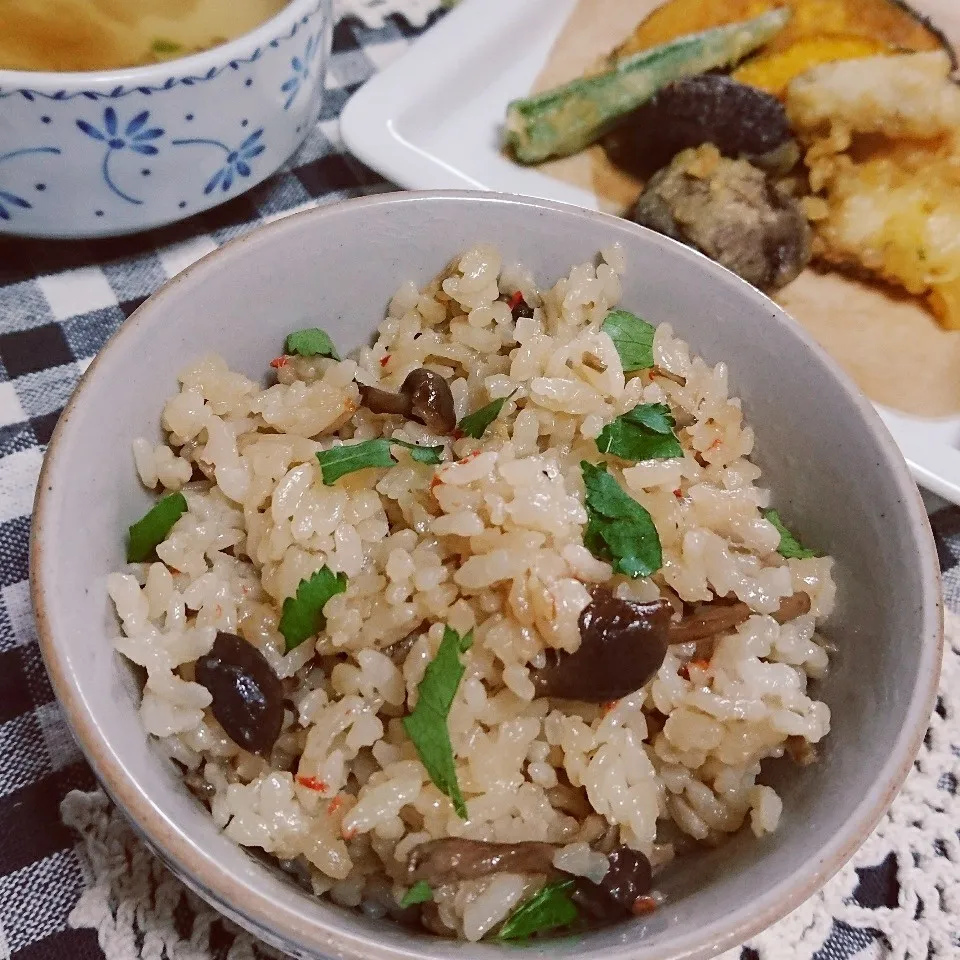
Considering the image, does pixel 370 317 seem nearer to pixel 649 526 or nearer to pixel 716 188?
pixel 649 526

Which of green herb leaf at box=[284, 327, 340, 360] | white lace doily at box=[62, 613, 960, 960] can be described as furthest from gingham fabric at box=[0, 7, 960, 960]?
green herb leaf at box=[284, 327, 340, 360]

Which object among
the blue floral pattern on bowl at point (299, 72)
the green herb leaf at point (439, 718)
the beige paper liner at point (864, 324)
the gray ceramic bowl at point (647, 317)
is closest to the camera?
the gray ceramic bowl at point (647, 317)

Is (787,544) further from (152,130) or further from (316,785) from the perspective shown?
(152,130)

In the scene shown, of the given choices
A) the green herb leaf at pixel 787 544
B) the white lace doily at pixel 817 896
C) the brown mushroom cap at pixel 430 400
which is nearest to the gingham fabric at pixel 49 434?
the white lace doily at pixel 817 896

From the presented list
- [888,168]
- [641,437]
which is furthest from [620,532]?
[888,168]

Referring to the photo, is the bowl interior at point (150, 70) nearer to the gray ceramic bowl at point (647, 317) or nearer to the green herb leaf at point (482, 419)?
the gray ceramic bowl at point (647, 317)

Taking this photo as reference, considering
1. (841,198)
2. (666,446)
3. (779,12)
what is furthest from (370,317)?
(779,12)

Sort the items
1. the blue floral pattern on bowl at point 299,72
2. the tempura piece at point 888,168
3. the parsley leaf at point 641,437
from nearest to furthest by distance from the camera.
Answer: the parsley leaf at point 641,437, the blue floral pattern on bowl at point 299,72, the tempura piece at point 888,168

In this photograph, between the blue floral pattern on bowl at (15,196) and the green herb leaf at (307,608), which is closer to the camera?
the green herb leaf at (307,608)

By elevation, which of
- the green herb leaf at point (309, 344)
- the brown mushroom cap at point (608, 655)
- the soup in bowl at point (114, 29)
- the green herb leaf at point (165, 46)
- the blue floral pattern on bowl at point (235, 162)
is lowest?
the brown mushroom cap at point (608, 655)
